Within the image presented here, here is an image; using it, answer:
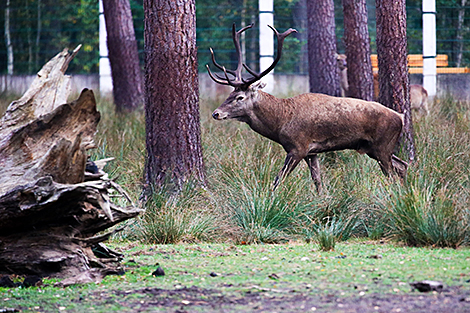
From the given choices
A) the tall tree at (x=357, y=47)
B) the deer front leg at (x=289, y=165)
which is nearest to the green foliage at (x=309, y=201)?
the deer front leg at (x=289, y=165)

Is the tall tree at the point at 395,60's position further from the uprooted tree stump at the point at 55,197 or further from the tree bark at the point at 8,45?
the tree bark at the point at 8,45

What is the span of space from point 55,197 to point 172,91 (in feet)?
10.8

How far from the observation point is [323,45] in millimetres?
14891

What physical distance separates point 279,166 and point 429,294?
4.49m

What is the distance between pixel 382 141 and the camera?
326 inches

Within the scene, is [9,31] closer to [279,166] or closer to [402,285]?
[279,166]

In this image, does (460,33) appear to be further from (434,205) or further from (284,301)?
(284,301)

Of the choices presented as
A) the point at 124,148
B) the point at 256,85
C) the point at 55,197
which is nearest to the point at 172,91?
the point at 256,85

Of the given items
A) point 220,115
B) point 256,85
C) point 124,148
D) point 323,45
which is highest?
point 323,45

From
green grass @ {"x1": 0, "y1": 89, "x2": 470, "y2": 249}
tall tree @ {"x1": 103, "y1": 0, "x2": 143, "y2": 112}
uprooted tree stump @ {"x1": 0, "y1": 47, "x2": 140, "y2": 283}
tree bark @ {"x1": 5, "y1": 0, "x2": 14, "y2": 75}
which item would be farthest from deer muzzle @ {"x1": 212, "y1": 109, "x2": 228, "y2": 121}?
tree bark @ {"x1": 5, "y1": 0, "x2": 14, "y2": 75}

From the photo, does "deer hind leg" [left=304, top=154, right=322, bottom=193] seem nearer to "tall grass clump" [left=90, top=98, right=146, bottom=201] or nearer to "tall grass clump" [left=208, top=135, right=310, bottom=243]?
"tall grass clump" [left=208, top=135, right=310, bottom=243]

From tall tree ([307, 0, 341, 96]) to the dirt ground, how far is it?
11043mm

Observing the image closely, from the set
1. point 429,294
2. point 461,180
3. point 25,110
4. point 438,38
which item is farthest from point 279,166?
point 438,38

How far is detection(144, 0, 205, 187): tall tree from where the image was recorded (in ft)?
24.5
